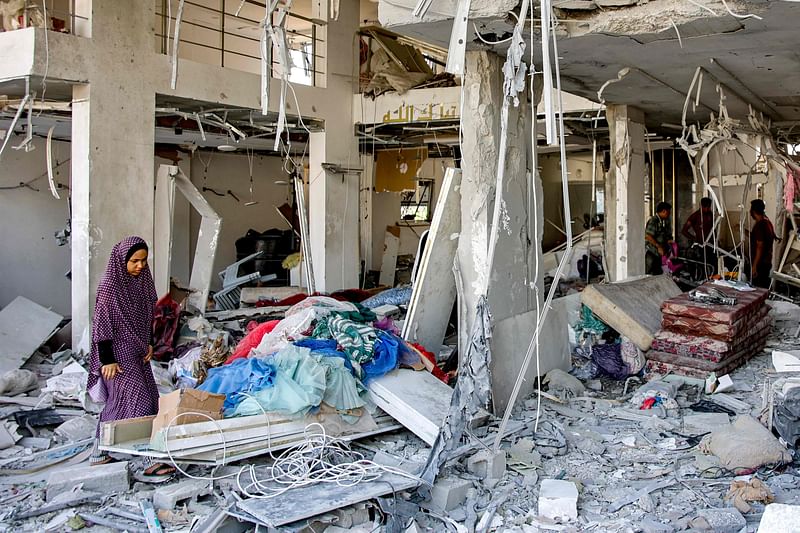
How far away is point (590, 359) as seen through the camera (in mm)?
7957

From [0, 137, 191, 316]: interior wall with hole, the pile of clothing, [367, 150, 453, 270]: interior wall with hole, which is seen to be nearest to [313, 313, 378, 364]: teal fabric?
the pile of clothing

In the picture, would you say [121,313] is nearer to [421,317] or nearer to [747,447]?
[421,317]

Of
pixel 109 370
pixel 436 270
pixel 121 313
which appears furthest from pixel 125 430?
pixel 436 270

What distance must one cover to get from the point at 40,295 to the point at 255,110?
579 centimetres

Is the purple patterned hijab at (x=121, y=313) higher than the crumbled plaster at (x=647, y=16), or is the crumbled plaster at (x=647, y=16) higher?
the crumbled plaster at (x=647, y=16)

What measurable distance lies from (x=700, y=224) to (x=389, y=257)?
23.0ft

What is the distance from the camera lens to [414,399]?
583 cm

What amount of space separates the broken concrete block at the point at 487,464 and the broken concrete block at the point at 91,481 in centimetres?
238

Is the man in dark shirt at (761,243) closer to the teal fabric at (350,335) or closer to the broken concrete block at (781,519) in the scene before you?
the teal fabric at (350,335)

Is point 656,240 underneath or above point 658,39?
underneath

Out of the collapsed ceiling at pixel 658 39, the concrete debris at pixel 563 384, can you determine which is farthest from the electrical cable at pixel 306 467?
the collapsed ceiling at pixel 658 39

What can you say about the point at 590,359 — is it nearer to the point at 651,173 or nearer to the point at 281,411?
the point at 281,411

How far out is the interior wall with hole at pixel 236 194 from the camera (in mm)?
15961

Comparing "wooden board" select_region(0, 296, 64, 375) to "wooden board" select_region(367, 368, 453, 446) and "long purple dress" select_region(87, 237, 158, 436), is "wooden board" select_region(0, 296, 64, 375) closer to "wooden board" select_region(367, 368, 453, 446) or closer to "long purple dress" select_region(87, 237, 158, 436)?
"long purple dress" select_region(87, 237, 158, 436)
